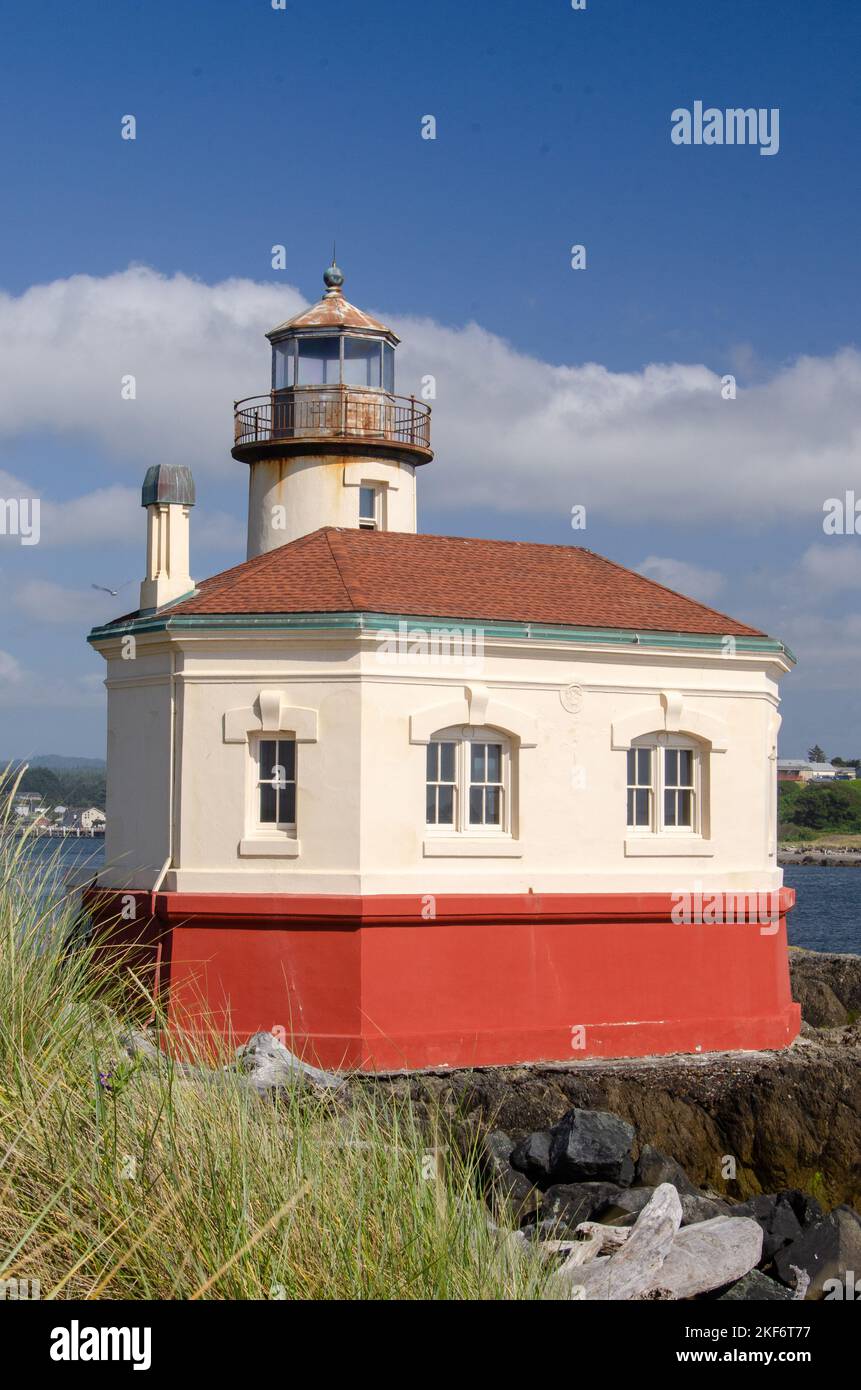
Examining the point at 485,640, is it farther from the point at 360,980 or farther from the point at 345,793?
the point at 360,980

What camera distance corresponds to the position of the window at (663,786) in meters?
19.0

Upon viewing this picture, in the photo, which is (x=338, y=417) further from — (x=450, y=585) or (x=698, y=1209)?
(x=698, y=1209)

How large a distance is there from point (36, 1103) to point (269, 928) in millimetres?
9576

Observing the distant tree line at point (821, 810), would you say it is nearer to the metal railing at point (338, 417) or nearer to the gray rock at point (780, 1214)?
the metal railing at point (338, 417)

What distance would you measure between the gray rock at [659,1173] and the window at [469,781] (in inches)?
174

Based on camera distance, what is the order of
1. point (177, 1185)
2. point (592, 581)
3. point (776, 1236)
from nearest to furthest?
point (177, 1185) → point (776, 1236) → point (592, 581)

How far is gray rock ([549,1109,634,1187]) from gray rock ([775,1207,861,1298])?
65.9 inches

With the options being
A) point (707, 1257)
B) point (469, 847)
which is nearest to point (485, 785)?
point (469, 847)

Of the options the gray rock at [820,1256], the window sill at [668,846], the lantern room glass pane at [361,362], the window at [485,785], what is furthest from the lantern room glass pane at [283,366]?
the gray rock at [820,1256]

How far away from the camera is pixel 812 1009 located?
78.2 ft

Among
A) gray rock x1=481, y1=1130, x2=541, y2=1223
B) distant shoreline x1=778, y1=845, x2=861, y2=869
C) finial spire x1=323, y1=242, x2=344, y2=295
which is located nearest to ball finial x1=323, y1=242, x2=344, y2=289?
finial spire x1=323, y1=242, x2=344, y2=295

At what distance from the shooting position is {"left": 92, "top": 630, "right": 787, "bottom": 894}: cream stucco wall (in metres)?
17.3
